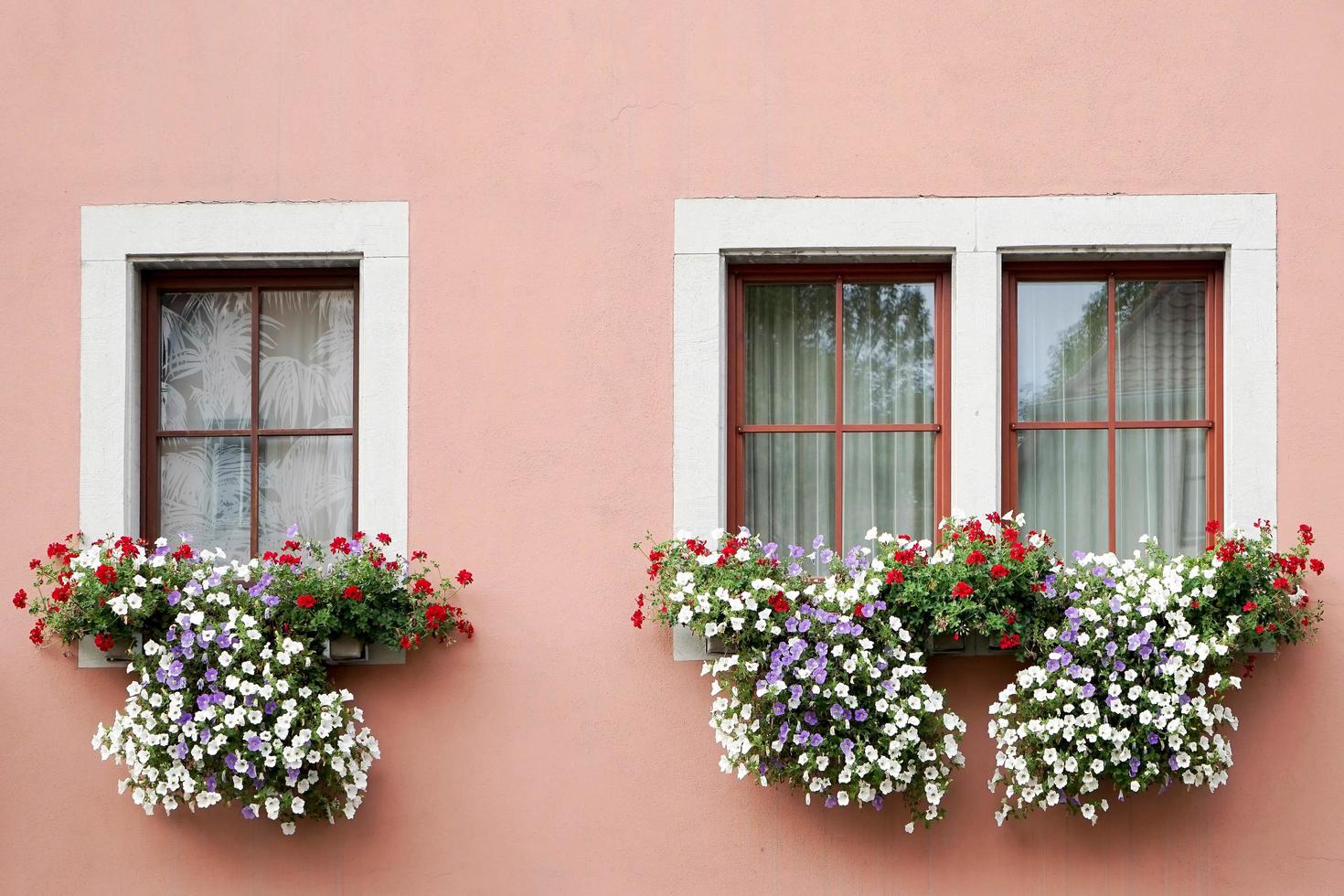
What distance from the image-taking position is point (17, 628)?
15.9 ft

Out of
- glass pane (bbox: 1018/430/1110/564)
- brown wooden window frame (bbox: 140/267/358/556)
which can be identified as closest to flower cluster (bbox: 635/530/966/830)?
glass pane (bbox: 1018/430/1110/564)

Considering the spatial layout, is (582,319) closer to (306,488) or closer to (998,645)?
(306,488)

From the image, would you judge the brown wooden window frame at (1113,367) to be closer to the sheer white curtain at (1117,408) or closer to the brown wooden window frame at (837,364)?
the sheer white curtain at (1117,408)

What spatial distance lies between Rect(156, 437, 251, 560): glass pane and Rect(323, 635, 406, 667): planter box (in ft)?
2.11

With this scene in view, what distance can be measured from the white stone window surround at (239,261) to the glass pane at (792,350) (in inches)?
50.7

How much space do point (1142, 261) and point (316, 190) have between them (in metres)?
3.04

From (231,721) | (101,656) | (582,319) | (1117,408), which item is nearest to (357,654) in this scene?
(231,721)

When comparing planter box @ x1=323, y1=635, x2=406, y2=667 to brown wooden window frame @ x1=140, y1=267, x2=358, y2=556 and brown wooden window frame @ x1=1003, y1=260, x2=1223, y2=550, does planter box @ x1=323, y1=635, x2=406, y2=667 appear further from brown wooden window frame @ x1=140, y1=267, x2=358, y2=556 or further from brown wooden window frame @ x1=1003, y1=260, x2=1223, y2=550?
brown wooden window frame @ x1=1003, y1=260, x2=1223, y2=550

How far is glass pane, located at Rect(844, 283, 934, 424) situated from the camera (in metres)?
5.00

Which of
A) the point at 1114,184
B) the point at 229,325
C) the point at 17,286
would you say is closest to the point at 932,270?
the point at 1114,184

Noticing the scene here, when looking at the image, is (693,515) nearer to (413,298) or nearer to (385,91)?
(413,298)

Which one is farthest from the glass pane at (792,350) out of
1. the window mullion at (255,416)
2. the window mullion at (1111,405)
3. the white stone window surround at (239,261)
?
the window mullion at (255,416)

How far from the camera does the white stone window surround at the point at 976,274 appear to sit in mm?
4707

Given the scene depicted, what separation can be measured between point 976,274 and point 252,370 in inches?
107
